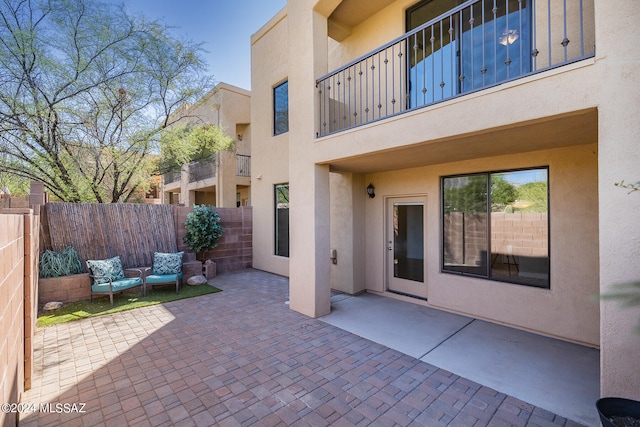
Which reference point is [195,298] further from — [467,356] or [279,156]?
[467,356]

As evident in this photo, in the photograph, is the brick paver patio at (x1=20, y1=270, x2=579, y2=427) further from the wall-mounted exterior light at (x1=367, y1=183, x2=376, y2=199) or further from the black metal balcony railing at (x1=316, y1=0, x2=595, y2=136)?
the black metal balcony railing at (x1=316, y1=0, x2=595, y2=136)

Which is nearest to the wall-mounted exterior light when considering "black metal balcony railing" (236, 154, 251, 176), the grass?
the grass

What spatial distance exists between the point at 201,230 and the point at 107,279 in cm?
272

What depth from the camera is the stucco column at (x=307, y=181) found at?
5.52 m

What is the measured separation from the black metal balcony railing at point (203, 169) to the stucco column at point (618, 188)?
12979mm

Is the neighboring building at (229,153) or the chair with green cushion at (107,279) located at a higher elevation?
the neighboring building at (229,153)

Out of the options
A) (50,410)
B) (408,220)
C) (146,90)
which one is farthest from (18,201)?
(408,220)

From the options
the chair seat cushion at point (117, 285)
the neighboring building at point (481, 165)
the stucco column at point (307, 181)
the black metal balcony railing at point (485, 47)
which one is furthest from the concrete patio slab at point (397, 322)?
the chair seat cushion at point (117, 285)

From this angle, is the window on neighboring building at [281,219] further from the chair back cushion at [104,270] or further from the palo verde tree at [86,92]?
the palo verde tree at [86,92]

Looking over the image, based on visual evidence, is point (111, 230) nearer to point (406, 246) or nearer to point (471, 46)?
point (406, 246)

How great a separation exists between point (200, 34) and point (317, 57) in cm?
631

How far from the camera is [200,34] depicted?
9.59 m

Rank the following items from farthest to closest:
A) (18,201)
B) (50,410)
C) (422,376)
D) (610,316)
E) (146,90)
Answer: (146,90) < (18,201) < (422,376) < (50,410) < (610,316)

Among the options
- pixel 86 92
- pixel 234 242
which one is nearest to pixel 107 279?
pixel 234 242
